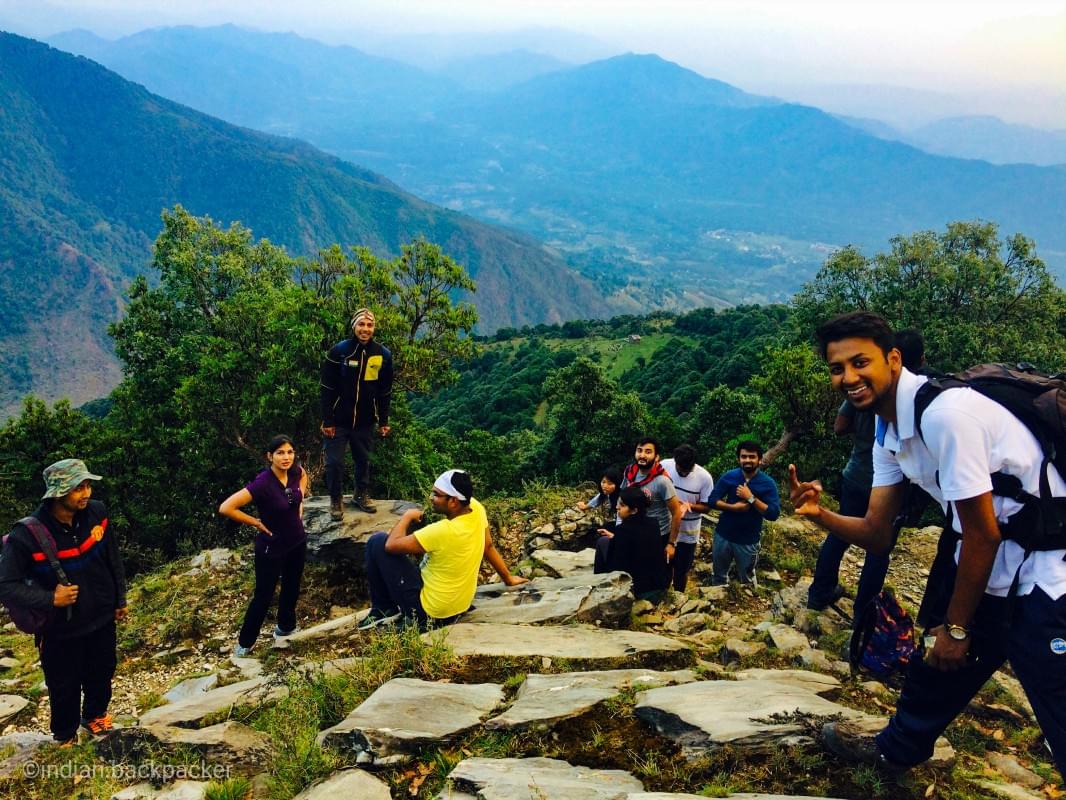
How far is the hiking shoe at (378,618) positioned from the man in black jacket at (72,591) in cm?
247

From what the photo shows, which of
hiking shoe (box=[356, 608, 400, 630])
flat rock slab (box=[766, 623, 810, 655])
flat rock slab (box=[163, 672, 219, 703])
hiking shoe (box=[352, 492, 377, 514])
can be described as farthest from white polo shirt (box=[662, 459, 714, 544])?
flat rock slab (box=[163, 672, 219, 703])

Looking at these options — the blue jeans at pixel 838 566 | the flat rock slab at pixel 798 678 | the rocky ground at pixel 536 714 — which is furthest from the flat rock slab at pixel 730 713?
the blue jeans at pixel 838 566

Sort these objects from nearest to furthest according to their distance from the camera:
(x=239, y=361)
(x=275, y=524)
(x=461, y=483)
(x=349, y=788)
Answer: (x=349, y=788), (x=461, y=483), (x=275, y=524), (x=239, y=361)

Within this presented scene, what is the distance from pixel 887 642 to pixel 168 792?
19.1 ft

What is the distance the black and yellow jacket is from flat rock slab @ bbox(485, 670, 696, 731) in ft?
18.1

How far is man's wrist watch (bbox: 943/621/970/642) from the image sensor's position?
316 centimetres

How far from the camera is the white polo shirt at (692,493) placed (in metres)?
8.63

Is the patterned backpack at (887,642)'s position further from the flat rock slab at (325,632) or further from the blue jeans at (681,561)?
the flat rock slab at (325,632)

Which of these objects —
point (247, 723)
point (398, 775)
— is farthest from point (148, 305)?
point (398, 775)

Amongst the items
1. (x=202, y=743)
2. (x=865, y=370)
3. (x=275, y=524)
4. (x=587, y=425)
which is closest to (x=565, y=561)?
(x=275, y=524)

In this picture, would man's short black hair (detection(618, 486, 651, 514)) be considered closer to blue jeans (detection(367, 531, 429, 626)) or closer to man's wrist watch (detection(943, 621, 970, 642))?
blue jeans (detection(367, 531, 429, 626))

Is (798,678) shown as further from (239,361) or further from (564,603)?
(239,361)

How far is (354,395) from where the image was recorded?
30.8ft

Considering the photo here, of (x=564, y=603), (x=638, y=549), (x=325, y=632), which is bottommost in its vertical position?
(x=325, y=632)
